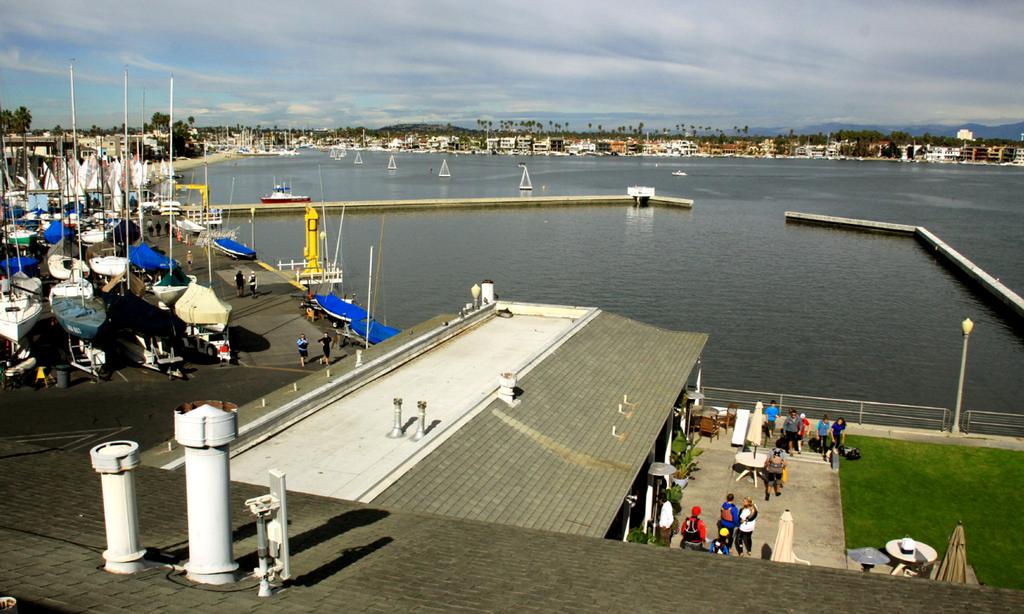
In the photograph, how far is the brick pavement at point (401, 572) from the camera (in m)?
7.40

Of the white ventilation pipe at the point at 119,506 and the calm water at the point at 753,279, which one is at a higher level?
the white ventilation pipe at the point at 119,506

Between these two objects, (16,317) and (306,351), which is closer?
(16,317)

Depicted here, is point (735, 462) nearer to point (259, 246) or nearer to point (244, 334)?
point (244, 334)

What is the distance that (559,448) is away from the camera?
1570 cm

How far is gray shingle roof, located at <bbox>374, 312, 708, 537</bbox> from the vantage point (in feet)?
42.3

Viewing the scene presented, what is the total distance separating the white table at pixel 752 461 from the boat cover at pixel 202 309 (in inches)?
796

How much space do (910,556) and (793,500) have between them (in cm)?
558

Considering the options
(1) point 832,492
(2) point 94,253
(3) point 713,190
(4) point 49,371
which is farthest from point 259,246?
(3) point 713,190

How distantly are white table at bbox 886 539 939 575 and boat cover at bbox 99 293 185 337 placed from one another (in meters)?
24.2

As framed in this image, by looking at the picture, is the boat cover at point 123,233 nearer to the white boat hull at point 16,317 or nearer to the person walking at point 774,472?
the white boat hull at point 16,317

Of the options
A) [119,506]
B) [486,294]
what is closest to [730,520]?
[119,506]

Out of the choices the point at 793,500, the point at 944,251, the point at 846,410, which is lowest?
the point at 846,410

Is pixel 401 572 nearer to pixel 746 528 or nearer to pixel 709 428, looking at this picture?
pixel 746 528

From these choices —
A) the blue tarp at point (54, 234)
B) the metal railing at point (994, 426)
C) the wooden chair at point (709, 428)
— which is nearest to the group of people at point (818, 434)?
the wooden chair at point (709, 428)
